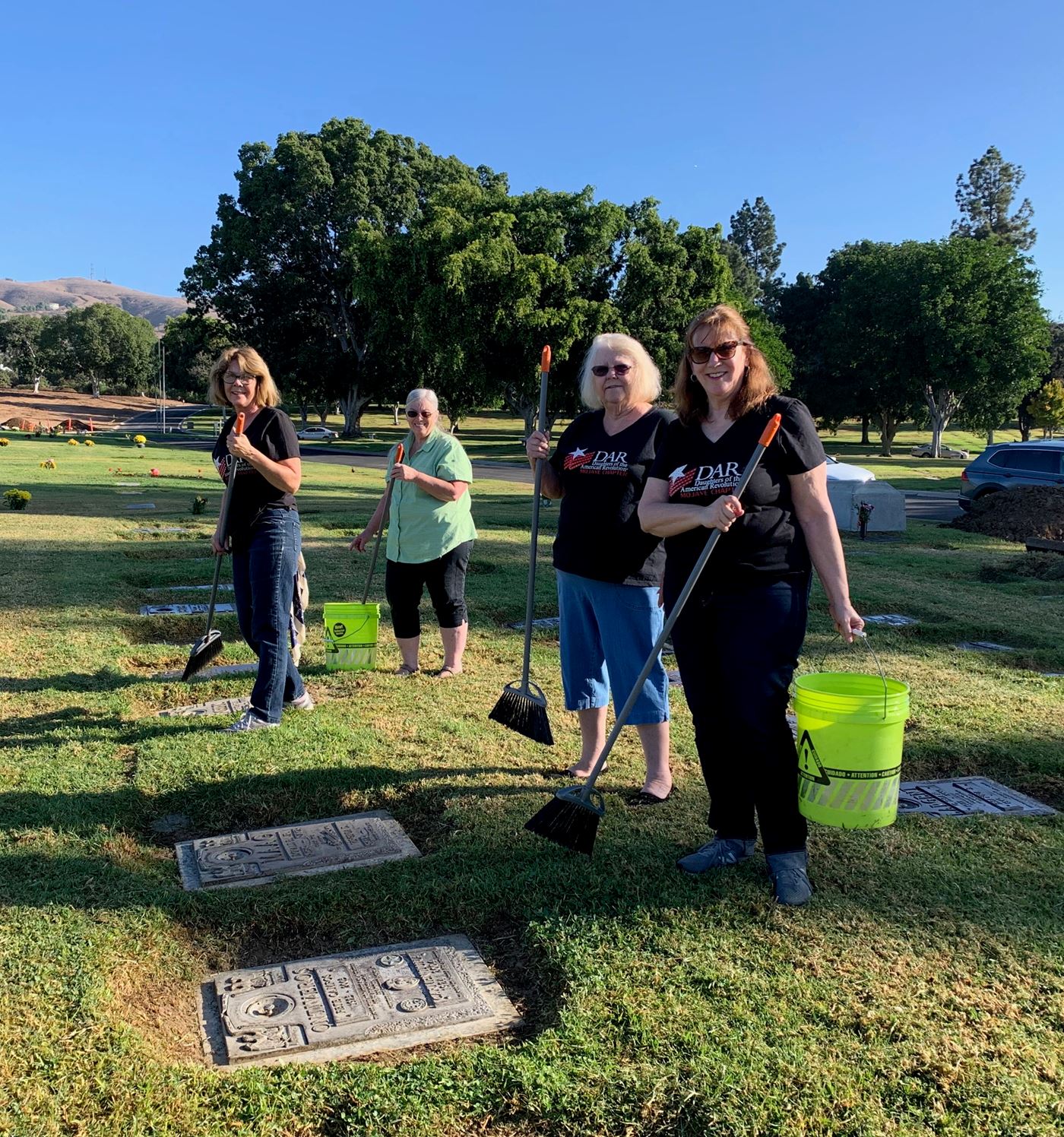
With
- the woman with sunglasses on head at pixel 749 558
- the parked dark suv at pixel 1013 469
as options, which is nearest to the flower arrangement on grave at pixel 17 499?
the woman with sunglasses on head at pixel 749 558

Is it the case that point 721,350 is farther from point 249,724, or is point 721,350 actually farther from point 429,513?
point 249,724

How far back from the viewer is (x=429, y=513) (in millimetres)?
5867

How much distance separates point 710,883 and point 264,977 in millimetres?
1491

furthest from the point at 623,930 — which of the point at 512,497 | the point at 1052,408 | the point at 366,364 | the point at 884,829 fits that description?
the point at 1052,408

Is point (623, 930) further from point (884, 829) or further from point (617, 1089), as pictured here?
point (884, 829)

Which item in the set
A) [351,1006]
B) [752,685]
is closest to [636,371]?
[752,685]

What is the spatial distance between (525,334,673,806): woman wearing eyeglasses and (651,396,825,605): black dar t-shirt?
0.56m

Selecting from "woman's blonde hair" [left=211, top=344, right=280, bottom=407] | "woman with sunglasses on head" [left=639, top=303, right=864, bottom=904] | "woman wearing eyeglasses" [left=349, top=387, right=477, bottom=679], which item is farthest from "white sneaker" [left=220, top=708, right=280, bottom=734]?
"woman with sunglasses on head" [left=639, top=303, right=864, bottom=904]

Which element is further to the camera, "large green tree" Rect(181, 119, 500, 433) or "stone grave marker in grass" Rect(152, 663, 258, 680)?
"large green tree" Rect(181, 119, 500, 433)

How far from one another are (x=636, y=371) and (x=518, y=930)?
2165 millimetres

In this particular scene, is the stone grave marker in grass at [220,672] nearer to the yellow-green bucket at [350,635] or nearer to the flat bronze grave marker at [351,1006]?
the yellow-green bucket at [350,635]

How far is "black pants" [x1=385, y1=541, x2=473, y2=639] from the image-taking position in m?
5.94

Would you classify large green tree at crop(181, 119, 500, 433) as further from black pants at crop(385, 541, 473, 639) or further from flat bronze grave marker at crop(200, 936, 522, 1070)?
flat bronze grave marker at crop(200, 936, 522, 1070)

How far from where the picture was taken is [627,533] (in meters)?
3.89
